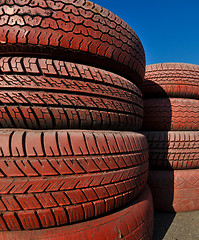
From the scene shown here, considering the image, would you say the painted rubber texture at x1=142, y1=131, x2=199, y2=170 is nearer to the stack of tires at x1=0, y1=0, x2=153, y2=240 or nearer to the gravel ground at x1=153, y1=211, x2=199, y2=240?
the gravel ground at x1=153, y1=211, x2=199, y2=240

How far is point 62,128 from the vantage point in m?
0.87

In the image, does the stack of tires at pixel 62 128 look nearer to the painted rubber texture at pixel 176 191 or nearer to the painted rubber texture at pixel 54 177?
the painted rubber texture at pixel 54 177

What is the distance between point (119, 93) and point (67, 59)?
363 mm

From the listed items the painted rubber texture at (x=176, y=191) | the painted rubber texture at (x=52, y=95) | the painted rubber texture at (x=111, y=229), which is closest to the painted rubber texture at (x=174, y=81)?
the painted rubber texture at (x=176, y=191)

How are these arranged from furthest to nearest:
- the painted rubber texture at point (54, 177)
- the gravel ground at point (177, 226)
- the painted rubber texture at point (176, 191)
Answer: the painted rubber texture at point (176, 191), the gravel ground at point (177, 226), the painted rubber texture at point (54, 177)

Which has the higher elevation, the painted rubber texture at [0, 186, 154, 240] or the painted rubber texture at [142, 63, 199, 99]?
the painted rubber texture at [142, 63, 199, 99]

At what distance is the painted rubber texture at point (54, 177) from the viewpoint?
72cm

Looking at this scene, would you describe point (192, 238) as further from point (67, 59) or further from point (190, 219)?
point (67, 59)

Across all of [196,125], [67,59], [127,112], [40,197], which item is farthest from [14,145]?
[196,125]

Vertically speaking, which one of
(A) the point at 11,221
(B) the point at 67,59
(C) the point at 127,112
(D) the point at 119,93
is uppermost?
(B) the point at 67,59

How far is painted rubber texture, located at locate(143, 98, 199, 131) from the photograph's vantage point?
1820 millimetres

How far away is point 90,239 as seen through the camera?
2.60 ft

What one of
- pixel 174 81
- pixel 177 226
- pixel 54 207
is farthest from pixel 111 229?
pixel 174 81

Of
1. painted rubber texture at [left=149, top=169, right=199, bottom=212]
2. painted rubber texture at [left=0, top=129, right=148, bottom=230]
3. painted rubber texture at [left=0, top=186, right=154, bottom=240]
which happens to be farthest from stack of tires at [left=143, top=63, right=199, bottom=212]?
painted rubber texture at [left=0, top=129, right=148, bottom=230]
